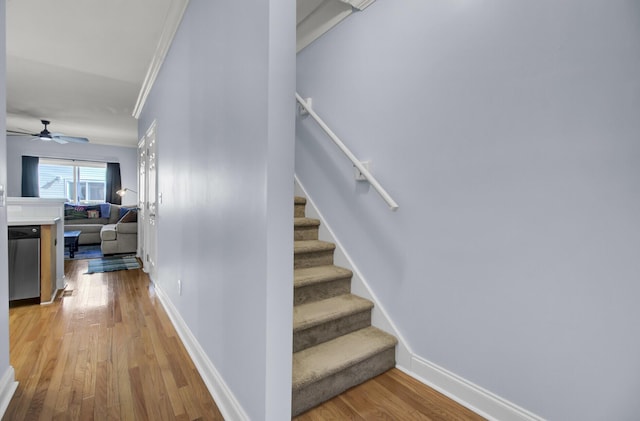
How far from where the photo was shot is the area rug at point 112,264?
425 cm

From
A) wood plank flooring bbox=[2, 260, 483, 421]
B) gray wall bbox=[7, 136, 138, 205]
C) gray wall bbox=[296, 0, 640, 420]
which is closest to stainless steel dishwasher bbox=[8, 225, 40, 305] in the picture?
wood plank flooring bbox=[2, 260, 483, 421]

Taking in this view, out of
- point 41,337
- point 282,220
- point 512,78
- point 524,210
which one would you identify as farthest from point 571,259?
point 41,337

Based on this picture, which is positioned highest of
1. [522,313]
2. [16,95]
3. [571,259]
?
[16,95]

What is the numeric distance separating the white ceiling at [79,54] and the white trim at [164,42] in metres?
0.04

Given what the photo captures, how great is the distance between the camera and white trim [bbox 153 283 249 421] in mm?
1391

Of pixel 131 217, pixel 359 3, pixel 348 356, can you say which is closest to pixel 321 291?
pixel 348 356

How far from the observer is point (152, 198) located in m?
3.64

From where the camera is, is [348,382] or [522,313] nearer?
[522,313]

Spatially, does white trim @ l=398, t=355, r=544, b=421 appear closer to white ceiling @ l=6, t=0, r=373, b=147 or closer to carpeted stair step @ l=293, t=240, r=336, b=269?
carpeted stair step @ l=293, t=240, r=336, b=269

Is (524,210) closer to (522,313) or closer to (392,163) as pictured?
(522,313)

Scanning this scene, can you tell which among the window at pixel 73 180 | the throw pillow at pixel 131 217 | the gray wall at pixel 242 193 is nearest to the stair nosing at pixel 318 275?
the gray wall at pixel 242 193

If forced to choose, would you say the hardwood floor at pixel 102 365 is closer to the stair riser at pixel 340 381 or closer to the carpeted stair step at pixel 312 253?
the stair riser at pixel 340 381

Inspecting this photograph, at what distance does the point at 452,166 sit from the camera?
1601 mm

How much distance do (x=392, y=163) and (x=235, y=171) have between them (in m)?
1.03
